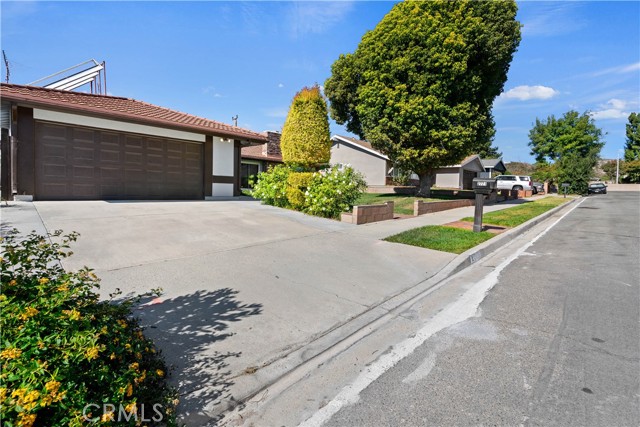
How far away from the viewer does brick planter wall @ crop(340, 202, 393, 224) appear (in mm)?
10336

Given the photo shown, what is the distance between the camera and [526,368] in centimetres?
307

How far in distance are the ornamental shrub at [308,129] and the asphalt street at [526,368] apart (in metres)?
7.83

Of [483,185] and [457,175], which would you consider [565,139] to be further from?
[483,185]

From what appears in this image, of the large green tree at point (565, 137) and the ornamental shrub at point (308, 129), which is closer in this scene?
the ornamental shrub at point (308, 129)

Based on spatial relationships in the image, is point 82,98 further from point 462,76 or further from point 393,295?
point 462,76

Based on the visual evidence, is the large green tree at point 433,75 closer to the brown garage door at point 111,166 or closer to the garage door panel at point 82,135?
the brown garage door at point 111,166

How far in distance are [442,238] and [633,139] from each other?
65453 millimetres

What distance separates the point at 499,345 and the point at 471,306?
1144 millimetres

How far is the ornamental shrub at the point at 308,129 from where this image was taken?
1168 cm

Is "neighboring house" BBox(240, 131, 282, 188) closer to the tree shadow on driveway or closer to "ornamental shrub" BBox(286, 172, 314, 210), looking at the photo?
"ornamental shrub" BBox(286, 172, 314, 210)

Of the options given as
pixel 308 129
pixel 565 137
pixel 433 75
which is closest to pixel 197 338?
pixel 308 129

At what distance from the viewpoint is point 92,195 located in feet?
39.5

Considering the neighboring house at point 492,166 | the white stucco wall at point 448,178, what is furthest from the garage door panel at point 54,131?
the neighboring house at point 492,166

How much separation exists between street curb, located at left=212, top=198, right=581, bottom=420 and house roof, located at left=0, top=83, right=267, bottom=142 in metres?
11.5
